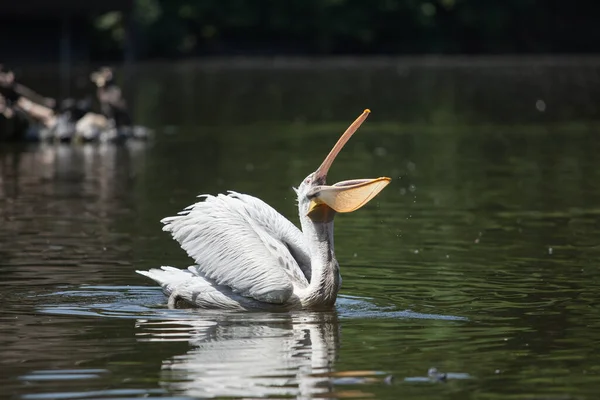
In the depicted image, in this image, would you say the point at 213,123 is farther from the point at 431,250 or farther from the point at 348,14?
the point at 348,14

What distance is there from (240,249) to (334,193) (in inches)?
28.9

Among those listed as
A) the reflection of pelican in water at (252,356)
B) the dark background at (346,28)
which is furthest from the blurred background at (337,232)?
the dark background at (346,28)

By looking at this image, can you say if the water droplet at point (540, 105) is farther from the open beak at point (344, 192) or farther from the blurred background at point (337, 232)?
the open beak at point (344, 192)

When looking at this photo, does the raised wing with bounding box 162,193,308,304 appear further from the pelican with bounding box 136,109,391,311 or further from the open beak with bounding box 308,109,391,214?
the open beak with bounding box 308,109,391,214

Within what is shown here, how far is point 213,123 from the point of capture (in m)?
34.1

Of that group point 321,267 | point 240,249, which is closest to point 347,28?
point 321,267

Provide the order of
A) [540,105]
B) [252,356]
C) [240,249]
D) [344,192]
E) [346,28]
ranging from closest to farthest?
[252,356]
[344,192]
[240,249]
[540,105]
[346,28]

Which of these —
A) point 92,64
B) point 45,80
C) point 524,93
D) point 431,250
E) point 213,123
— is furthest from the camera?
point 92,64

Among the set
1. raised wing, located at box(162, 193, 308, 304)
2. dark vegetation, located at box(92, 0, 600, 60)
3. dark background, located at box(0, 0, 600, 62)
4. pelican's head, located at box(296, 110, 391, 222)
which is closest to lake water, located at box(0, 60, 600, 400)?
raised wing, located at box(162, 193, 308, 304)

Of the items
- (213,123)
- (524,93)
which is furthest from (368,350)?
(524,93)

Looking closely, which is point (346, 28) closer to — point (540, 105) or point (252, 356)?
point (540, 105)

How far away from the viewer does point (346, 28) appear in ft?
249

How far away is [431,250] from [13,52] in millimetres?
48230

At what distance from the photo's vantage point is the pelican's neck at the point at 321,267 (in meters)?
10.3
